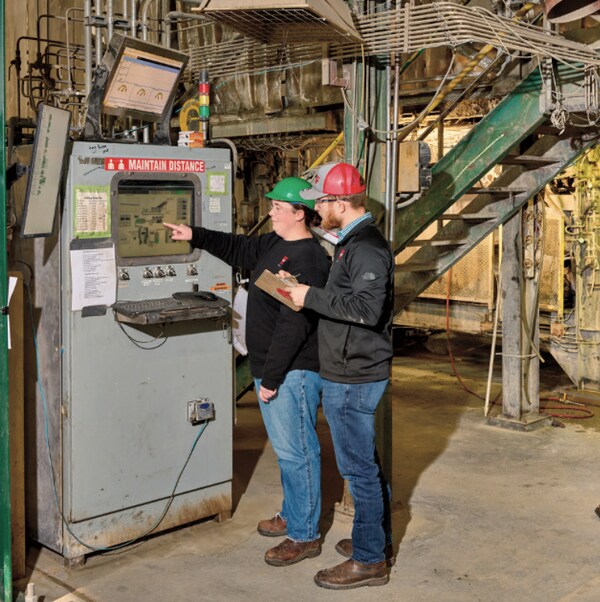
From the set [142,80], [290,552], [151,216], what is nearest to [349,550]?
[290,552]

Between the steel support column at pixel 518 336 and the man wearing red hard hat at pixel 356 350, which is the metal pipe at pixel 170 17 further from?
the steel support column at pixel 518 336

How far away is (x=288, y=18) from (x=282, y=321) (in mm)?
1731

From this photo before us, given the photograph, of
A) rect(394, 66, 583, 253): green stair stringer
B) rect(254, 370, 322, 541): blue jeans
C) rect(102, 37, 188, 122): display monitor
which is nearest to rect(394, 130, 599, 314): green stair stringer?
rect(394, 66, 583, 253): green stair stringer

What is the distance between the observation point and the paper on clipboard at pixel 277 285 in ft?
16.4

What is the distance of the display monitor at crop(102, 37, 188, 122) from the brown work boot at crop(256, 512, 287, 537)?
2.55m

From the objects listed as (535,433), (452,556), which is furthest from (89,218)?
(535,433)

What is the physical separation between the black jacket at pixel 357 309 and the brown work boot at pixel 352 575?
39.6 inches

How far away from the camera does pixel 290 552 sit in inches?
210

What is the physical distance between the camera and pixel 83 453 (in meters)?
5.23

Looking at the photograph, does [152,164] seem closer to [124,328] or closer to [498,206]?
[124,328]

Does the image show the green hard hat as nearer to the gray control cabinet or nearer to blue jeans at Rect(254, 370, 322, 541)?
the gray control cabinet

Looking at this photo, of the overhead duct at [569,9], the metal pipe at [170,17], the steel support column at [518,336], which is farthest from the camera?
the steel support column at [518,336]

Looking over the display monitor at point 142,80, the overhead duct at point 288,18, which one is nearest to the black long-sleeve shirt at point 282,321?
the display monitor at point 142,80

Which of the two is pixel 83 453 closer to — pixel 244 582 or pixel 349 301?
pixel 244 582
